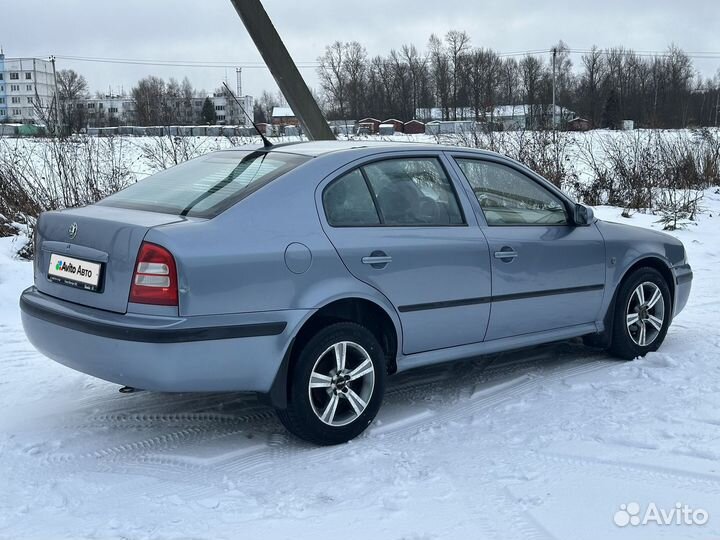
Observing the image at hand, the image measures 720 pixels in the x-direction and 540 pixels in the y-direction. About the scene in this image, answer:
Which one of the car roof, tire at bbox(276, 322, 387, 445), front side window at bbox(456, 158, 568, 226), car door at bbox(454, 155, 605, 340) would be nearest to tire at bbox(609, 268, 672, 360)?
car door at bbox(454, 155, 605, 340)

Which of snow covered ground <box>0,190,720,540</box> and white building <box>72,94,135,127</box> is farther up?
white building <box>72,94,135,127</box>

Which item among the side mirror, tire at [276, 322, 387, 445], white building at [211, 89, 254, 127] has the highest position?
white building at [211, 89, 254, 127]

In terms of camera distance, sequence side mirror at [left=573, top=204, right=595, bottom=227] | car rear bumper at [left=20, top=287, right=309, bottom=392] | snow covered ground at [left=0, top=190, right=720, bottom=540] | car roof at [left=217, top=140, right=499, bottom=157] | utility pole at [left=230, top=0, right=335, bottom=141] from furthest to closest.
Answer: utility pole at [left=230, top=0, right=335, bottom=141], side mirror at [left=573, top=204, right=595, bottom=227], car roof at [left=217, top=140, right=499, bottom=157], car rear bumper at [left=20, top=287, right=309, bottom=392], snow covered ground at [left=0, top=190, right=720, bottom=540]

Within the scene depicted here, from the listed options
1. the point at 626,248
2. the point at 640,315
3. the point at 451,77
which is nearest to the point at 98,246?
the point at 626,248

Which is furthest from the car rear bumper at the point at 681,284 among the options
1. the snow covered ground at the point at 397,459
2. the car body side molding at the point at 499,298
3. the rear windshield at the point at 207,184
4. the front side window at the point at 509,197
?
the rear windshield at the point at 207,184

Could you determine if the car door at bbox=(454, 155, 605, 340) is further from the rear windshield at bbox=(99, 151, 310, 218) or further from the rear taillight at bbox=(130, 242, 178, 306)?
the rear taillight at bbox=(130, 242, 178, 306)

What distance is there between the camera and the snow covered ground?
3461 millimetres

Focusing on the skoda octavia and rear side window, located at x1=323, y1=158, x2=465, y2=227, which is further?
rear side window, located at x1=323, y1=158, x2=465, y2=227

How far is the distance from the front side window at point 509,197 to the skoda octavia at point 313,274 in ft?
0.04

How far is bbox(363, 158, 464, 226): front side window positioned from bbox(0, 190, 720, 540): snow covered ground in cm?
116

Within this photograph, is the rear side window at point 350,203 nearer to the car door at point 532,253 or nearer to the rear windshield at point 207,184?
the rear windshield at point 207,184

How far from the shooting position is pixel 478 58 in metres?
82.6

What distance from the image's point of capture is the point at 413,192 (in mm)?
4891

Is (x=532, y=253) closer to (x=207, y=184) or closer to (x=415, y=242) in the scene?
(x=415, y=242)
